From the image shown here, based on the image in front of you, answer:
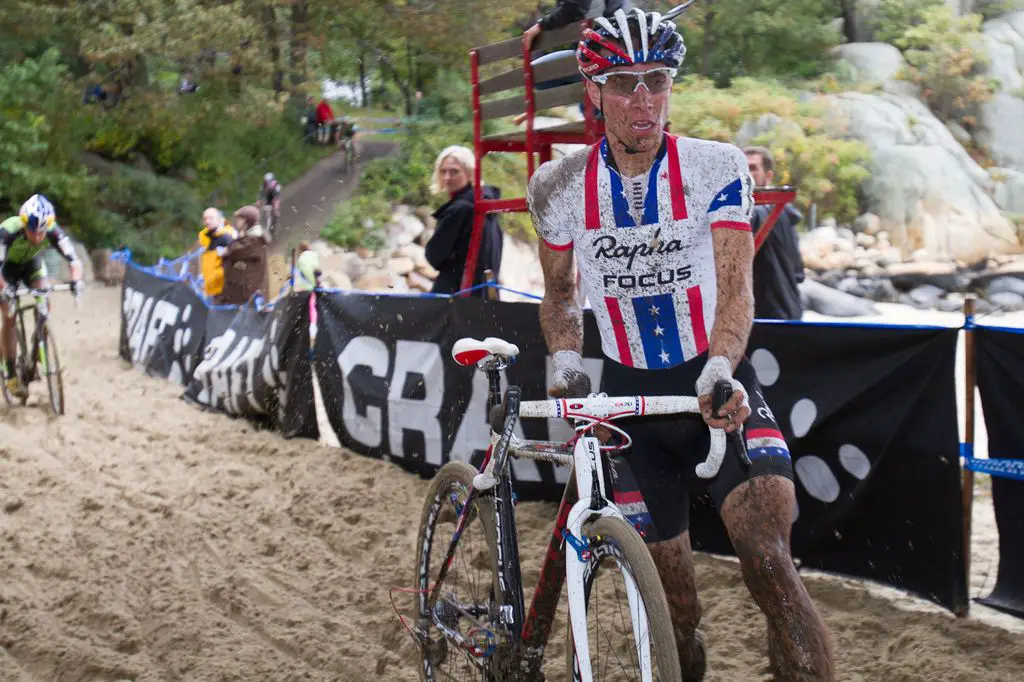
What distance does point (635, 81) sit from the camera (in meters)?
3.00

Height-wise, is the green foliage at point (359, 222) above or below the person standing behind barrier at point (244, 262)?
above

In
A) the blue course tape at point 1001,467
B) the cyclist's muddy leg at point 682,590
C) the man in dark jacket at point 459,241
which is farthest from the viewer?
the man in dark jacket at point 459,241

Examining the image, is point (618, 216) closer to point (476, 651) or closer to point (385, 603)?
point (476, 651)

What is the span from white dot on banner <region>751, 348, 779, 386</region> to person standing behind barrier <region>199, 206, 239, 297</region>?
309 inches

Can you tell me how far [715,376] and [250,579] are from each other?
340 cm

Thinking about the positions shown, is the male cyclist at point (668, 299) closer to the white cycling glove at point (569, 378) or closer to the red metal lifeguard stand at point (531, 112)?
the white cycling glove at point (569, 378)

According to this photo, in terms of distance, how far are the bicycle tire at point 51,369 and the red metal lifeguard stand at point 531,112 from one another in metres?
4.60

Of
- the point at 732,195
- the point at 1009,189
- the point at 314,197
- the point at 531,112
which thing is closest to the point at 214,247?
the point at 531,112

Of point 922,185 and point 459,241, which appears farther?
point 922,185

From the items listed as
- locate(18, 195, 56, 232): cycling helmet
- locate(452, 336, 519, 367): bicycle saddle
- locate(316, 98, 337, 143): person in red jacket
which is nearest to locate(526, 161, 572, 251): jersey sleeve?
locate(452, 336, 519, 367): bicycle saddle

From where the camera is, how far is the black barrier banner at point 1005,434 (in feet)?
14.1

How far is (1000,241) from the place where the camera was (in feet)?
93.9

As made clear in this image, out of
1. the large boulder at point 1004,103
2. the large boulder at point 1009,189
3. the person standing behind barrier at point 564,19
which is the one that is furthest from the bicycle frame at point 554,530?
the large boulder at point 1004,103

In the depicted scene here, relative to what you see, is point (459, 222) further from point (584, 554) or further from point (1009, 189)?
point (1009, 189)
